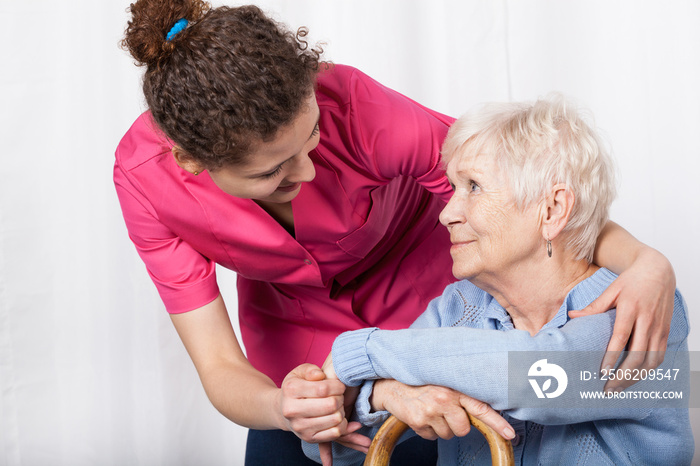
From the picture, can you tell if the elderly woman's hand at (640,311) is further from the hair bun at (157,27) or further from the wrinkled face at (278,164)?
the hair bun at (157,27)

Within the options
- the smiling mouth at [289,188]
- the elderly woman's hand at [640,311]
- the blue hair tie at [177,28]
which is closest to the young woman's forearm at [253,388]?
the smiling mouth at [289,188]

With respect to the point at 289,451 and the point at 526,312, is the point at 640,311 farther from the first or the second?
the point at 289,451

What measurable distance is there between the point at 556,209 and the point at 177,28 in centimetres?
67

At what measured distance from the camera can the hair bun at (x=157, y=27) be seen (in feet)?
3.51

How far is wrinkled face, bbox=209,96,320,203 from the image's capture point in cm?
108

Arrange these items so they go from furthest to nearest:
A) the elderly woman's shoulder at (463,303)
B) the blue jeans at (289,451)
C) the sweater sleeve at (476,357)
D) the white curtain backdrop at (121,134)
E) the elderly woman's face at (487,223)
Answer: the white curtain backdrop at (121,134) < the blue jeans at (289,451) < the elderly woman's shoulder at (463,303) < the elderly woman's face at (487,223) < the sweater sleeve at (476,357)

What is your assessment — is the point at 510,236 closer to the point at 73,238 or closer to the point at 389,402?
the point at 389,402

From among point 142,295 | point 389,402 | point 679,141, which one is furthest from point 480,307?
point 142,295

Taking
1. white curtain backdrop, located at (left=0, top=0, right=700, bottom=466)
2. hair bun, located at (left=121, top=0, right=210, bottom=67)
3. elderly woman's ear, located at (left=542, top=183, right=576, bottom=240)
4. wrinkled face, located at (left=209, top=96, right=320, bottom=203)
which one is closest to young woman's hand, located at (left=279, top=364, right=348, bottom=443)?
wrinkled face, located at (left=209, top=96, right=320, bottom=203)

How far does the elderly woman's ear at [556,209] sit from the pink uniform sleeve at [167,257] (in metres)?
0.64

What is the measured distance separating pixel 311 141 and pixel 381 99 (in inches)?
10.2

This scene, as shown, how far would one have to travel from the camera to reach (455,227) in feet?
4.16

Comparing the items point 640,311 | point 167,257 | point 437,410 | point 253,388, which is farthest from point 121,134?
point 640,311

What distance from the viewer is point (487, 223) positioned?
3.93ft
